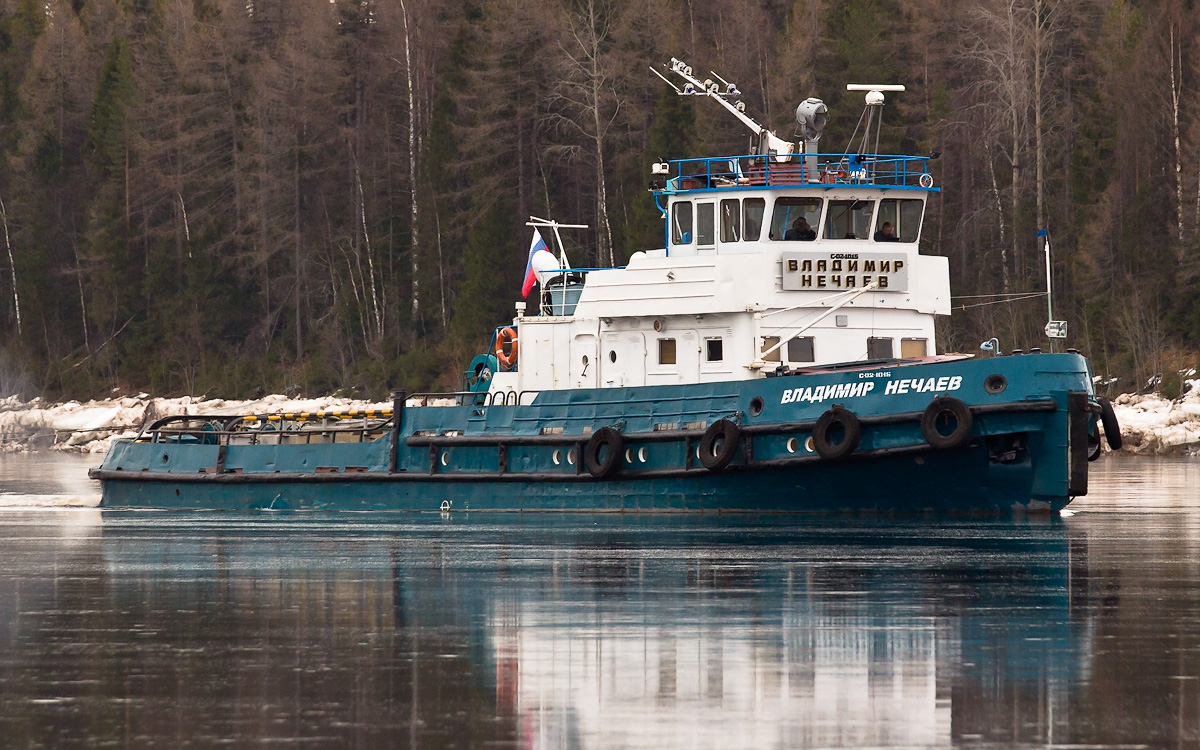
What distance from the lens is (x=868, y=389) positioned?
1820 cm

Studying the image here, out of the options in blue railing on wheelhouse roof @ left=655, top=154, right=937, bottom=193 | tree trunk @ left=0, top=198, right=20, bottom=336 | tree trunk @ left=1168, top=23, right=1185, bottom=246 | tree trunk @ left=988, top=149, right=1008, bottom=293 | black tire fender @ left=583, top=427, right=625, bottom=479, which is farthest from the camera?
tree trunk @ left=0, top=198, right=20, bottom=336

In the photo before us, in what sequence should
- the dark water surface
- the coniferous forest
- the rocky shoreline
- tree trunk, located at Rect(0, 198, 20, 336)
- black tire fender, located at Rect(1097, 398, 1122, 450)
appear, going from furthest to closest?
1. tree trunk, located at Rect(0, 198, 20, 336)
2. the rocky shoreline
3. the coniferous forest
4. black tire fender, located at Rect(1097, 398, 1122, 450)
5. the dark water surface

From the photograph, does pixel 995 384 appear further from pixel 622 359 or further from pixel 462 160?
pixel 462 160

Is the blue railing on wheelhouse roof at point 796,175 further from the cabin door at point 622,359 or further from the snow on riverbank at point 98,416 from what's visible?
the snow on riverbank at point 98,416

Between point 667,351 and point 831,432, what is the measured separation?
9.35ft

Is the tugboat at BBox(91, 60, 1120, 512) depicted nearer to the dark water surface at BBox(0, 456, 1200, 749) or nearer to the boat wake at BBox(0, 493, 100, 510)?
the dark water surface at BBox(0, 456, 1200, 749)

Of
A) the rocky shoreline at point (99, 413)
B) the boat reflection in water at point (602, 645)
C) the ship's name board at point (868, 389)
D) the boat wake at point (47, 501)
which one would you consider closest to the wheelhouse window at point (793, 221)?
the ship's name board at point (868, 389)

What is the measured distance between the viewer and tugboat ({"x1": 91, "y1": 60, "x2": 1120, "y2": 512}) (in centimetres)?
1794

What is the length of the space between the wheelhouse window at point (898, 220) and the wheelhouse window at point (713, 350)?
7.35 ft

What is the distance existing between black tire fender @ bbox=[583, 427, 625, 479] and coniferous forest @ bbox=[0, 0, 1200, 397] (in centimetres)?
1993

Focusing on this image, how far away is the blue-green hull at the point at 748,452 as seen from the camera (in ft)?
58.2

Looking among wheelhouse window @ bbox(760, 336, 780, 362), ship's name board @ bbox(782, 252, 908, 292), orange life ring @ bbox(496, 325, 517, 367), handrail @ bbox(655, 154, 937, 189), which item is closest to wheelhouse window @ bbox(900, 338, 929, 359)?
ship's name board @ bbox(782, 252, 908, 292)

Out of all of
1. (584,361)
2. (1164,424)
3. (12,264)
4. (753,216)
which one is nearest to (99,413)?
(12,264)

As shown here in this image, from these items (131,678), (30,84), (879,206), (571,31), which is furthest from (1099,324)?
(30,84)
